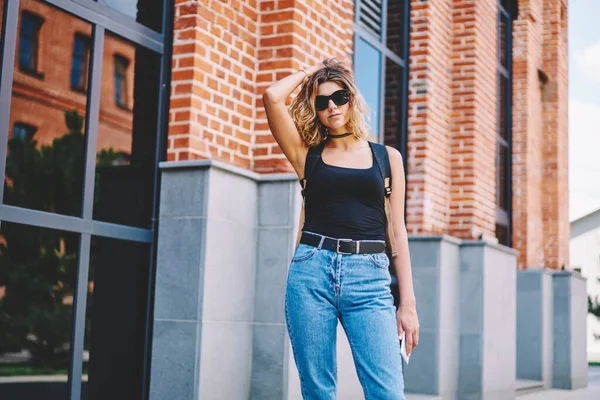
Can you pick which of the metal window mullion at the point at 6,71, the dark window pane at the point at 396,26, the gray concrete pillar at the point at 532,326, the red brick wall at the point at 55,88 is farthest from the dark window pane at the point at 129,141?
the gray concrete pillar at the point at 532,326

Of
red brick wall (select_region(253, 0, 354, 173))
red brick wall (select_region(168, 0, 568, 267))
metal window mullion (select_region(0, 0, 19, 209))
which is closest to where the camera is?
metal window mullion (select_region(0, 0, 19, 209))

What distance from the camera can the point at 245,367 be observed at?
5895mm

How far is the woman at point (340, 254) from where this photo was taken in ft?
11.2

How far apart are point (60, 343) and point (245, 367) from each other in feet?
4.60

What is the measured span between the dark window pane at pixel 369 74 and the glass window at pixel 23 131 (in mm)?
3733

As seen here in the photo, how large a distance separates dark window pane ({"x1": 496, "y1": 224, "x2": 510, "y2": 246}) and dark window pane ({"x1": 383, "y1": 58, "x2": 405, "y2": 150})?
338cm

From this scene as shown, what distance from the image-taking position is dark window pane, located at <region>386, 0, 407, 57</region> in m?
9.14

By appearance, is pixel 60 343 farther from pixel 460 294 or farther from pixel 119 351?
pixel 460 294

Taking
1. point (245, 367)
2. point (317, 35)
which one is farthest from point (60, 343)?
point (317, 35)

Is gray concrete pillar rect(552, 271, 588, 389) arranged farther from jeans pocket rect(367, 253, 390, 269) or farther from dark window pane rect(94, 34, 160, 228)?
jeans pocket rect(367, 253, 390, 269)

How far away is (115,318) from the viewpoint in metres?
5.52

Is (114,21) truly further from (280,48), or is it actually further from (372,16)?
(372,16)

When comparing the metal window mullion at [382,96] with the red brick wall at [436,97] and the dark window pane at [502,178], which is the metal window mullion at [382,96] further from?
the dark window pane at [502,178]

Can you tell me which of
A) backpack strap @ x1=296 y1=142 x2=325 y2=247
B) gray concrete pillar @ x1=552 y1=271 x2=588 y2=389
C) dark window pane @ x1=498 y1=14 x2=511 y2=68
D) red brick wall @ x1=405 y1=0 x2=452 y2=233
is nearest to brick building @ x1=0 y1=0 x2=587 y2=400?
red brick wall @ x1=405 y1=0 x2=452 y2=233
